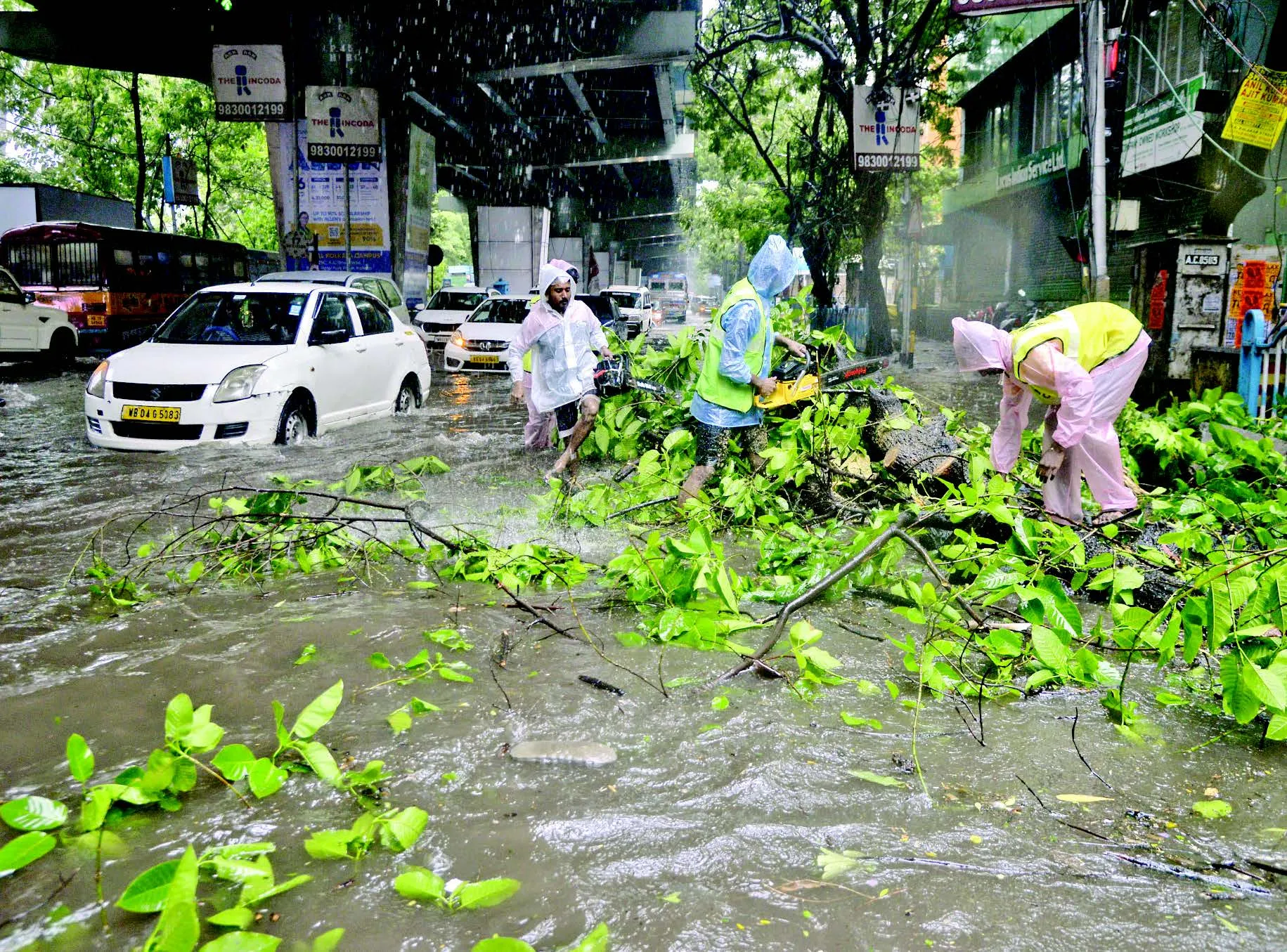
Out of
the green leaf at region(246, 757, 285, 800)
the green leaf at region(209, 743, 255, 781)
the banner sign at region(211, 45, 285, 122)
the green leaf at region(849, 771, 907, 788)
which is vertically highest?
the banner sign at region(211, 45, 285, 122)

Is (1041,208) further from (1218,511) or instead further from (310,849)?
(310,849)

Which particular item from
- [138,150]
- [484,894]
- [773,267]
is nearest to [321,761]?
[484,894]

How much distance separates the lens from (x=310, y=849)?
2.24 meters

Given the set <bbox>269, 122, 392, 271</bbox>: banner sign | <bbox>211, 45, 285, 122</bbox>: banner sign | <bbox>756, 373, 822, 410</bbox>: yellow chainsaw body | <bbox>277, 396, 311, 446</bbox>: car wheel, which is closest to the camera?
<bbox>756, 373, 822, 410</bbox>: yellow chainsaw body

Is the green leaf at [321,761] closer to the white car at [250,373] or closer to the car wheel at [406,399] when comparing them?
the white car at [250,373]

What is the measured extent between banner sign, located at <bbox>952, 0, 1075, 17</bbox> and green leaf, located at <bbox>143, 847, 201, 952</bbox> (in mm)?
11485

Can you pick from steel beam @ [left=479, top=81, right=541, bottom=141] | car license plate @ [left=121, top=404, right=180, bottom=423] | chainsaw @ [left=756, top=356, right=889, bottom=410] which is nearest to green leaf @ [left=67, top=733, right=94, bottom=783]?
chainsaw @ [left=756, top=356, right=889, bottom=410]

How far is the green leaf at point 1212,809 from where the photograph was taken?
266 centimetres

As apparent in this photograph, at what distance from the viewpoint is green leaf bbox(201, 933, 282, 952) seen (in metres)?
1.82

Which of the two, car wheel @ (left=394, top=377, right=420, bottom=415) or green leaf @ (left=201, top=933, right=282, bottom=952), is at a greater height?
car wheel @ (left=394, top=377, right=420, bottom=415)

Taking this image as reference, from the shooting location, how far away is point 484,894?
211 centimetres

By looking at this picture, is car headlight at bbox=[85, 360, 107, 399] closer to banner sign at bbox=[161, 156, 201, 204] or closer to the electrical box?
the electrical box

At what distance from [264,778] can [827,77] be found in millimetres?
18536

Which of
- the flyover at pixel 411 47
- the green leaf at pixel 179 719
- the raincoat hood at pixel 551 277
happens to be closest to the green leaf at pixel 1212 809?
the green leaf at pixel 179 719
